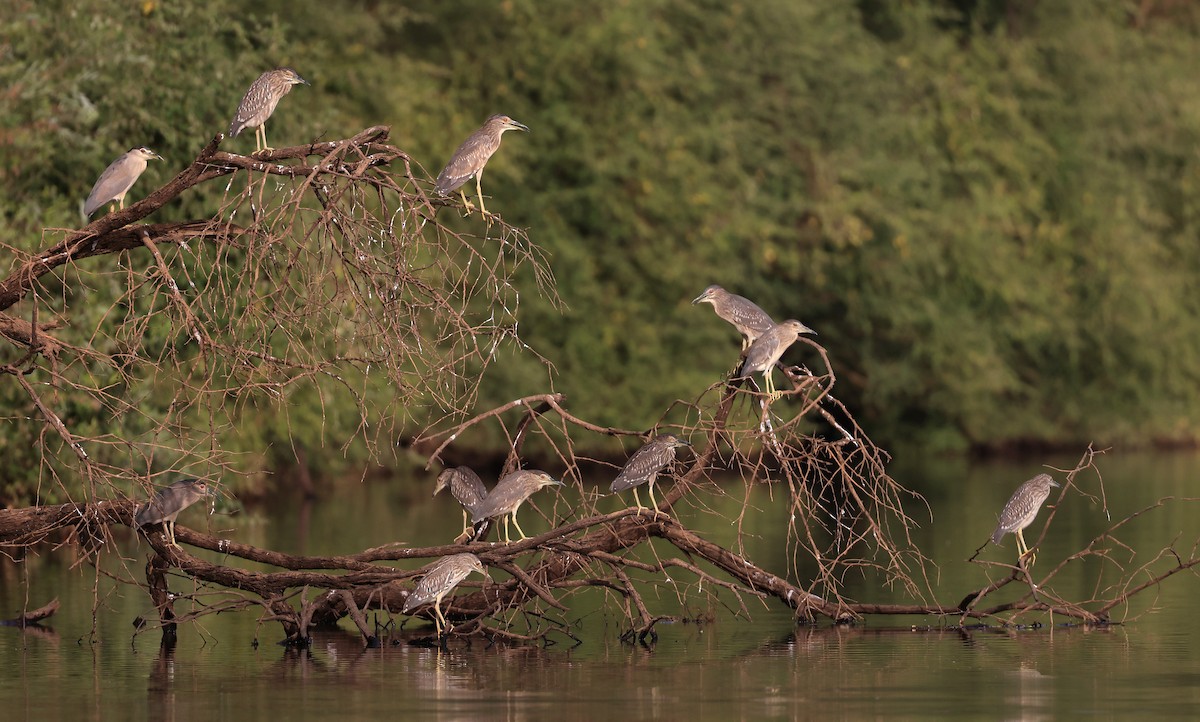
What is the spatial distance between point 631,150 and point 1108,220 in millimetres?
11191

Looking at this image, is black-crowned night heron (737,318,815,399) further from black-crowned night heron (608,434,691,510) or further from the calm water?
the calm water

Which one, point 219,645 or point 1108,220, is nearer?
point 219,645

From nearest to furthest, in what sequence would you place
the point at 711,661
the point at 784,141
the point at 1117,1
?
the point at 711,661, the point at 784,141, the point at 1117,1

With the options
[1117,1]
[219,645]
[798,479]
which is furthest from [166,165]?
[1117,1]

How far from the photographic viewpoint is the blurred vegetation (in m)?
34.0

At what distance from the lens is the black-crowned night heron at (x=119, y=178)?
1384cm

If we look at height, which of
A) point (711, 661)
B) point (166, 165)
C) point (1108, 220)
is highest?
point (1108, 220)

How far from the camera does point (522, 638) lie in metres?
13.0

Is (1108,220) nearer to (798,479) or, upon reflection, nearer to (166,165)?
(166,165)

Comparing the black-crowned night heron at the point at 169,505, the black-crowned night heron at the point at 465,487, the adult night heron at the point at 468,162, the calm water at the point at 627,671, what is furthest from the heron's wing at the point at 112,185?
the black-crowned night heron at the point at 465,487

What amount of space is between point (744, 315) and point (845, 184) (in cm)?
2475

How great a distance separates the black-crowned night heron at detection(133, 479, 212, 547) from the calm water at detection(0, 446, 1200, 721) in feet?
0.85

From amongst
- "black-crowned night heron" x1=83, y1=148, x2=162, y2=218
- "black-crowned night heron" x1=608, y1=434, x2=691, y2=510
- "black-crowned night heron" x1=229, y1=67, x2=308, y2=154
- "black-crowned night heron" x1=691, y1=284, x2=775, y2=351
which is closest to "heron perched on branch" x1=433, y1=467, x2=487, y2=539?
"black-crowned night heron" x1=608, y1=434, x2=691, y2=510

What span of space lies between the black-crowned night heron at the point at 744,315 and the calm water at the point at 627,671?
1965mm
